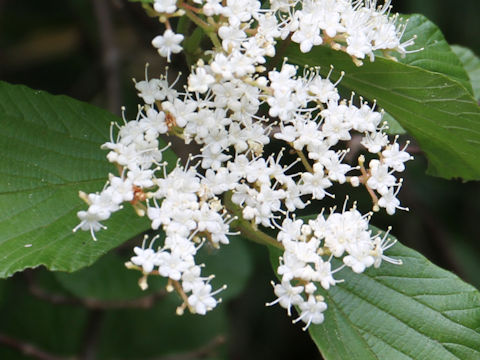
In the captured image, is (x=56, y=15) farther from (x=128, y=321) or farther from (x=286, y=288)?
(x=286, y=288)

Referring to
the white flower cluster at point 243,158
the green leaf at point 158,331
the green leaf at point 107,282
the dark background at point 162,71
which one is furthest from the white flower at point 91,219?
the green leaf at point 158,331

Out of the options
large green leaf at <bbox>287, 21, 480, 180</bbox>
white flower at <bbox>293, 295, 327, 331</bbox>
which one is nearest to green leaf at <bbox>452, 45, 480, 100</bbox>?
large green leaf at <bbox>287, 21, 480, 180</bbox>

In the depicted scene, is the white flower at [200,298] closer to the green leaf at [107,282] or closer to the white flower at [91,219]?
the white flower at [91,219]

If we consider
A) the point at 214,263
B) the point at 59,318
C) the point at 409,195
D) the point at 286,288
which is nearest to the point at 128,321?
the point at 59,318

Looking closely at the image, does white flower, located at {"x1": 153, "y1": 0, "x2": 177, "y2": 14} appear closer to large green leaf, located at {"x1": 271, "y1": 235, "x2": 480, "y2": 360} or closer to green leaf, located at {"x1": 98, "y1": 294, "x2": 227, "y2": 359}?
large green leaf, located at {"x1": 271, "y1": 235, "x2": 480, "y2": 360}

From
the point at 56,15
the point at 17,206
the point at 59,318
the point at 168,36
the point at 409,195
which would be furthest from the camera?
the point at 56,15
